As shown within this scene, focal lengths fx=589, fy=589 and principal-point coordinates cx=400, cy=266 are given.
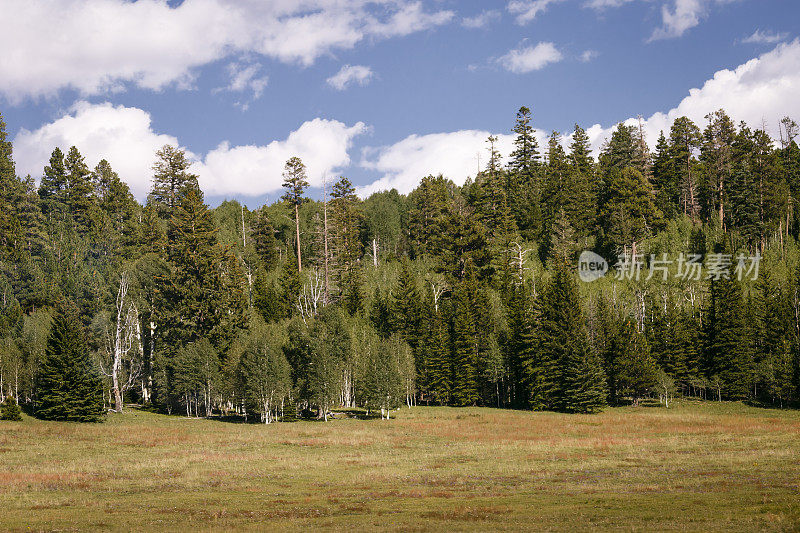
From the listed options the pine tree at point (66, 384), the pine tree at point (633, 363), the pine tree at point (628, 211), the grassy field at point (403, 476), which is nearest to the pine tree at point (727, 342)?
the pine tree at point (633, 363)

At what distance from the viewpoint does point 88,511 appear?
23.0m

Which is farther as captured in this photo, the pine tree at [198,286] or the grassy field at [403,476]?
the pine tree at [198,286]

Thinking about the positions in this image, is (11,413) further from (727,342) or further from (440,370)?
(727,342)

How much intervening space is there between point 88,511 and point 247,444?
23293 mm

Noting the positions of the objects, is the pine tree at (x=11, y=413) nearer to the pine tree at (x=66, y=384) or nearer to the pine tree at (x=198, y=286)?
the pine tree at (x=66, y=384)

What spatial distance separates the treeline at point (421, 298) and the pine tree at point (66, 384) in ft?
0.64

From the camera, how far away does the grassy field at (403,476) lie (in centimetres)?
2108

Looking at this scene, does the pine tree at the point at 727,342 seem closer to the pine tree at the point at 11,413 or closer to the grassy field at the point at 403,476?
the grassy field at the point at 403,476

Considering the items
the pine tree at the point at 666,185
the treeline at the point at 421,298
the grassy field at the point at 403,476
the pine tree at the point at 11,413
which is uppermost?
the pine tree at the point at 666,185

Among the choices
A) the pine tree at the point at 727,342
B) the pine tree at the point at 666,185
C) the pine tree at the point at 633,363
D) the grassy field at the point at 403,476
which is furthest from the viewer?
the pine tree at the point at 666,185

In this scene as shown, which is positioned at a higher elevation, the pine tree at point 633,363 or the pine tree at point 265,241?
the pine tree at point 265,241

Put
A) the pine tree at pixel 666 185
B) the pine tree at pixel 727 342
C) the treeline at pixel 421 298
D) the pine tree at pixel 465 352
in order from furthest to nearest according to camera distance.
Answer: the pine tree at pixel 666 185 < the pine tree at pixel 465 352 < the pine tree at pixel 727 342 < the treeline at pixel 421 298

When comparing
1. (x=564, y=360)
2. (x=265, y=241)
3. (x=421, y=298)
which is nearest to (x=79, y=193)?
(x=265, y=241)

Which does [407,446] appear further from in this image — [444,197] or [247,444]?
[444,197]
